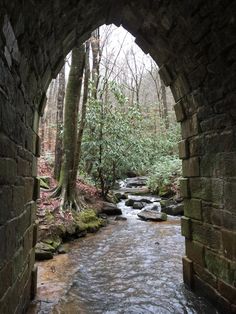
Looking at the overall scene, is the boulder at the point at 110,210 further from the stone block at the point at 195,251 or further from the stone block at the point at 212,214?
the stone block at the point at 212,214

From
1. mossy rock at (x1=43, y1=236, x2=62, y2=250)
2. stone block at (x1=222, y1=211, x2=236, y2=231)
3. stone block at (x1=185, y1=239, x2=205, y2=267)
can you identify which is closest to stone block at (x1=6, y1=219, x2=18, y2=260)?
stone block at (x1=222, y1=211, x2=236, y2=231)

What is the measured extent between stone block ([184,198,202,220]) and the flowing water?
1.15 m

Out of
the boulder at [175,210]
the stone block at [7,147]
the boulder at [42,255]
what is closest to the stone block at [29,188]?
the stone block at [7,147]

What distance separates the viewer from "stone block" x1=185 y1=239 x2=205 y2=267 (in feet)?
13.5

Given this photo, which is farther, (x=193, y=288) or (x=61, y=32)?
(x=193, y=288)

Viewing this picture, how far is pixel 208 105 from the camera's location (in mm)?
3805

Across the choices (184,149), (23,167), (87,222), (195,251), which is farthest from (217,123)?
(87,222)

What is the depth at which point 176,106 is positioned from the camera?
15.6 feet

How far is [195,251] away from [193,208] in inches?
25.8

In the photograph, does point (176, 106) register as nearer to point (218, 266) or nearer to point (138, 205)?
point (218, 266)

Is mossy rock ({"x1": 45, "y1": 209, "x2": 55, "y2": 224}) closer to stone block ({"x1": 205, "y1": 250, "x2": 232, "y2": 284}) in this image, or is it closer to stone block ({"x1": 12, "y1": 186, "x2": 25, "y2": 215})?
stone block ({"x1": 12, "y1": 186, "x2": 25, "y2": 215})

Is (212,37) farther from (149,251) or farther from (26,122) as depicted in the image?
(149,251)

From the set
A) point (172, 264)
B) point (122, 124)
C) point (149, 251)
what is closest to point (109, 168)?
point (122, 124)

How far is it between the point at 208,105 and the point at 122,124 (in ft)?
25.9
